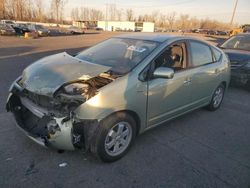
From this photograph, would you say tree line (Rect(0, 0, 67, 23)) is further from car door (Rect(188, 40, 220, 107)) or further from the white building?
car door (Rect(188, 40, 220, 107))

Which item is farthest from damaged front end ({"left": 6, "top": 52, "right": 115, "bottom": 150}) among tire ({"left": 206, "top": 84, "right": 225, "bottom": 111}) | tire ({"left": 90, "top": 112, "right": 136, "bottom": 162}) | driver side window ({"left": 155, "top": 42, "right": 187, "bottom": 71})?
tire ({"left": 206, "top": 84, "right": 225, "bottom": 111})

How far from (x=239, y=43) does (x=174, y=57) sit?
5.35 m

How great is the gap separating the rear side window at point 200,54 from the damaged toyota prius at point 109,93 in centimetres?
2

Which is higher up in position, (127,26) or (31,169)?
(31,169)

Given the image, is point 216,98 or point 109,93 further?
point 216,98

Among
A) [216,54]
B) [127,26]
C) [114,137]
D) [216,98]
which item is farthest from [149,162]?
[127,26]

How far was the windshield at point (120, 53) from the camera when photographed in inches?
128

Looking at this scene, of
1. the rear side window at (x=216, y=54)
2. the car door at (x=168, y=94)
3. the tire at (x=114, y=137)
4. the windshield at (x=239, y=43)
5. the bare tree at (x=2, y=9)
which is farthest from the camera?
the bare tree at (x=2, y=9)

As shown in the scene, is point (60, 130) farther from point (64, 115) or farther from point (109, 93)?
point (109, 93)

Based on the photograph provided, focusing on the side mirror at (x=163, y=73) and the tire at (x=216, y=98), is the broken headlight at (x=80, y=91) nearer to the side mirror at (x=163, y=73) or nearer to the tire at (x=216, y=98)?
the side mirror at (x=163, y=73)

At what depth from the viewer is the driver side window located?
3446mm

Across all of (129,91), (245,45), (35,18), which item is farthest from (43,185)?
(35,18)

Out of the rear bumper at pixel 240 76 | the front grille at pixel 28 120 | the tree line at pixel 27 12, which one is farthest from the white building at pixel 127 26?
the front grille at pixel 28 120

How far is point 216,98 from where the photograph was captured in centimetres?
500
